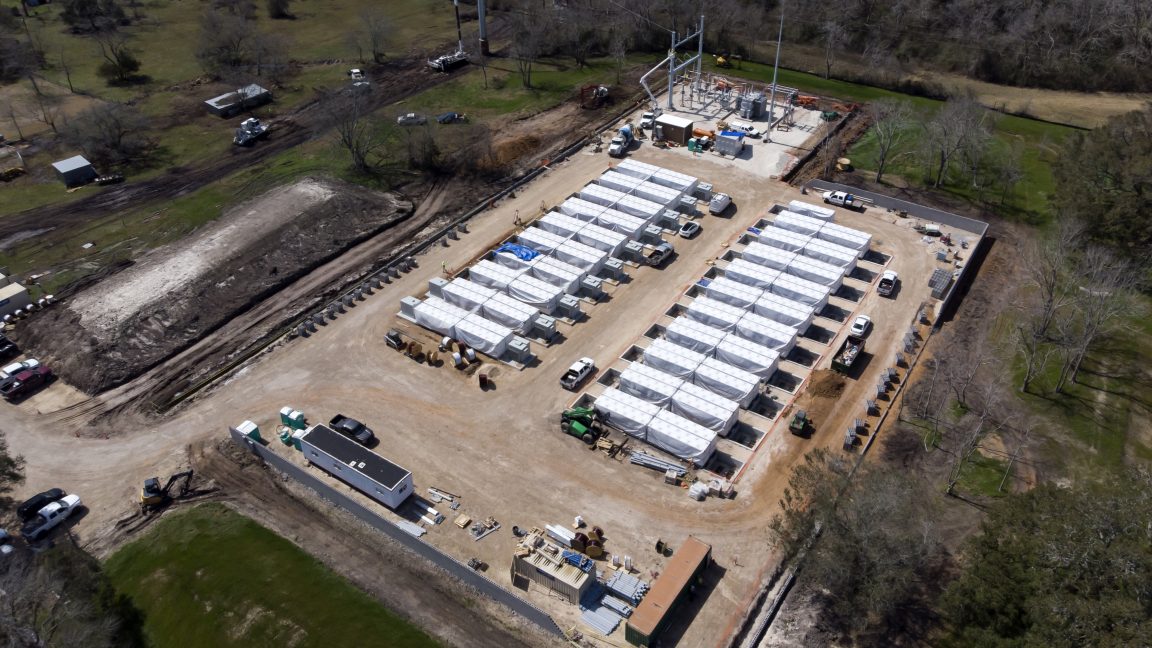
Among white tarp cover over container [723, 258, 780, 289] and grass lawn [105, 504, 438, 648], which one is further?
white tarp cover over container [723, 258, 780, 289]

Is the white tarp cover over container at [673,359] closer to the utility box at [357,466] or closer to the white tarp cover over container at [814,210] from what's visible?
the utility box at [357,466]

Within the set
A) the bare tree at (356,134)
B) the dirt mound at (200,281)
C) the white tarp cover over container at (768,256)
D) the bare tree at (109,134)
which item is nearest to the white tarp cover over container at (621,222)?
the white tarp cover over container at (768,256)

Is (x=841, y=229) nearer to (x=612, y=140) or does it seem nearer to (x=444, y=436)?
(x=612, y=140)

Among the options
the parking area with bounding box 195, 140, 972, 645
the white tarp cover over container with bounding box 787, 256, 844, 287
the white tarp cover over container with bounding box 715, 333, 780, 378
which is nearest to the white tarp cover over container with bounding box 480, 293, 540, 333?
the parking area with bounding box 195, 140, 972, 645

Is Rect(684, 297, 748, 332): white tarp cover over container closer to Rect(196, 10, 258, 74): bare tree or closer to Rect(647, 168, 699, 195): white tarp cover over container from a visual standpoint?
Rect(647, 168, 699, 195): white tarp cover over container

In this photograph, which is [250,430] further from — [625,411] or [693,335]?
[693,335]

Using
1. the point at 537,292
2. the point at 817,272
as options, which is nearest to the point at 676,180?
the point at 817,272

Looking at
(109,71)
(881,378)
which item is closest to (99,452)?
(881,378)
